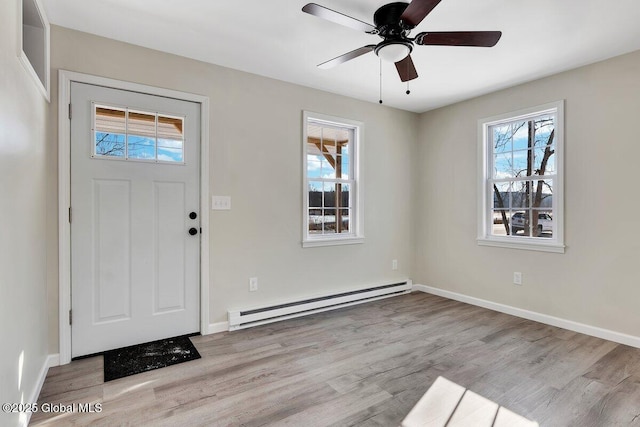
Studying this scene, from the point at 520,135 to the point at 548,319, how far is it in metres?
1.96

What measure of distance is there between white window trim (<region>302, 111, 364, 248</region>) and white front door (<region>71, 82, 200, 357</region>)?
1.12m

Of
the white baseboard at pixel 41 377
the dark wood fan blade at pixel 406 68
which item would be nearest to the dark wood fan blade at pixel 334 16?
the dark wood fan blade at pixel 406 68

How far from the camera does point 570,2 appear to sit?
6.98ft

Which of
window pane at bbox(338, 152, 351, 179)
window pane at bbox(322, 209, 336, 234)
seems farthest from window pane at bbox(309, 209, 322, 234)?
window pane at bbox(338, 152, 351, 179)

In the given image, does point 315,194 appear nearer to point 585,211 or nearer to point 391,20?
point 391,20

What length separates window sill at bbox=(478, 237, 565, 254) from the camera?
128 inches

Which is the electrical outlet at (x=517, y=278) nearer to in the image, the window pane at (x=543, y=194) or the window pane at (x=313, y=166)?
the window pane at (x=543, y=194)

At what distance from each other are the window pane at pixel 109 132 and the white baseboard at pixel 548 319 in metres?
3.96

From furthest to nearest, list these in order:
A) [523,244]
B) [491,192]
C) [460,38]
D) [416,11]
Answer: [491,192] → [523,244] → [460,38] → [416,11]

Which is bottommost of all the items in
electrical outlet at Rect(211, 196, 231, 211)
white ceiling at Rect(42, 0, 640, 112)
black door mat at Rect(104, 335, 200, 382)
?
black door mat at Rect(104, 335, 200, 382)

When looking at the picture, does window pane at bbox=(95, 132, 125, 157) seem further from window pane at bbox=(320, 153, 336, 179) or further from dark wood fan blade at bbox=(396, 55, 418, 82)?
dark wood fan blade at bbox=(396, 55, 418, 82)

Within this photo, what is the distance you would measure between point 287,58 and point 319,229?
1848 mm

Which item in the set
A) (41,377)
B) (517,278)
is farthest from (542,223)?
(41,377)

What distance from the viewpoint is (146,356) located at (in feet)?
8.30
